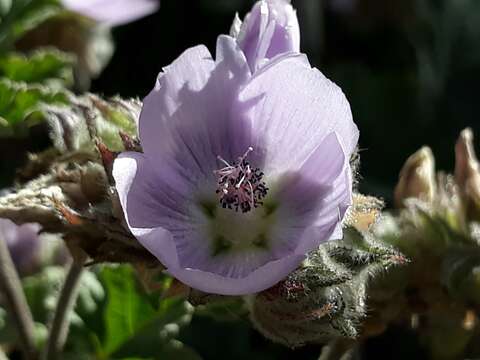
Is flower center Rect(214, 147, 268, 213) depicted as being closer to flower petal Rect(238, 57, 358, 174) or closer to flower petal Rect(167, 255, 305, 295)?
flower petal Rect(238, 57, 358, 174)

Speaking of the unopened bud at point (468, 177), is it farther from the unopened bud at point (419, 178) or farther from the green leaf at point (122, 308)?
the green leaf at point (122, 308)


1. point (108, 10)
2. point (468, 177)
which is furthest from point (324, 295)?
point (108, 10)

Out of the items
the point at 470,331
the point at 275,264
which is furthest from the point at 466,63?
the point at 275,264

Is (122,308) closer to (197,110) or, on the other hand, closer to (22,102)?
(22,102)

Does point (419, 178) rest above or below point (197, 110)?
below

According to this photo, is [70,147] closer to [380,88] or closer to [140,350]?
[140,350]

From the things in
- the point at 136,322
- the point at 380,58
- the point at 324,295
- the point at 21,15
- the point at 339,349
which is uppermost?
the point at 21,15

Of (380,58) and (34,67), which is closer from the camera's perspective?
(34,67)

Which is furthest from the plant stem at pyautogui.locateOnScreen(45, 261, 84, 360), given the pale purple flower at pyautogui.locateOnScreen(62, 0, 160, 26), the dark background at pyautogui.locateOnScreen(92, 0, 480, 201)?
the dark background at pyautogui.locateOnScreen(92, 0, 480, 201)
